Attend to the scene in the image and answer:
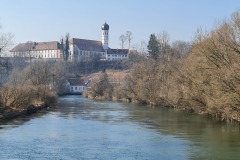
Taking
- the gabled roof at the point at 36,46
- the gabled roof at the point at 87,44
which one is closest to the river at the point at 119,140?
the gabled roof at the point at 87,44

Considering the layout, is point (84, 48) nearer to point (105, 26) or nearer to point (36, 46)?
point (105, 26)

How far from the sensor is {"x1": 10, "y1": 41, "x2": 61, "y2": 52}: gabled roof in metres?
162

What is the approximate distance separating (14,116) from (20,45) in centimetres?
13494

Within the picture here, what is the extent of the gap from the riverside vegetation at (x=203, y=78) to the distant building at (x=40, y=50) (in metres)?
91.7

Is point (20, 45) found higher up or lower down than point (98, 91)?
higher up

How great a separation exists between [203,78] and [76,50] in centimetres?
12186

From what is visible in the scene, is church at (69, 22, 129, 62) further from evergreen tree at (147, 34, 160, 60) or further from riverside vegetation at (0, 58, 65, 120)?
riverside vegetation at (0, 58, 65, 120)

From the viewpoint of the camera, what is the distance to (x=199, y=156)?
2130cm

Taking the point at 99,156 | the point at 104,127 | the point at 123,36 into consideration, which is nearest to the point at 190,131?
the point at 104,127

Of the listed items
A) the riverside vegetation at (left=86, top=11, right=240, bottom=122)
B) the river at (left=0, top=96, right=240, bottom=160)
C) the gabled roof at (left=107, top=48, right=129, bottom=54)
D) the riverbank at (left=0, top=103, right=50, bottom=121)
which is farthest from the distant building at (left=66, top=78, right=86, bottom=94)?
the river at (left=0, top=96, right=240, bottom=160)

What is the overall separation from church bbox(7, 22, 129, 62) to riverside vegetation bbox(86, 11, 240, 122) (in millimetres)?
86081

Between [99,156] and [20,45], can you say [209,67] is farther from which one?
[20,45]

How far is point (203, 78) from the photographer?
136ft

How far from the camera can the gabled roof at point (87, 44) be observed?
531 ft
